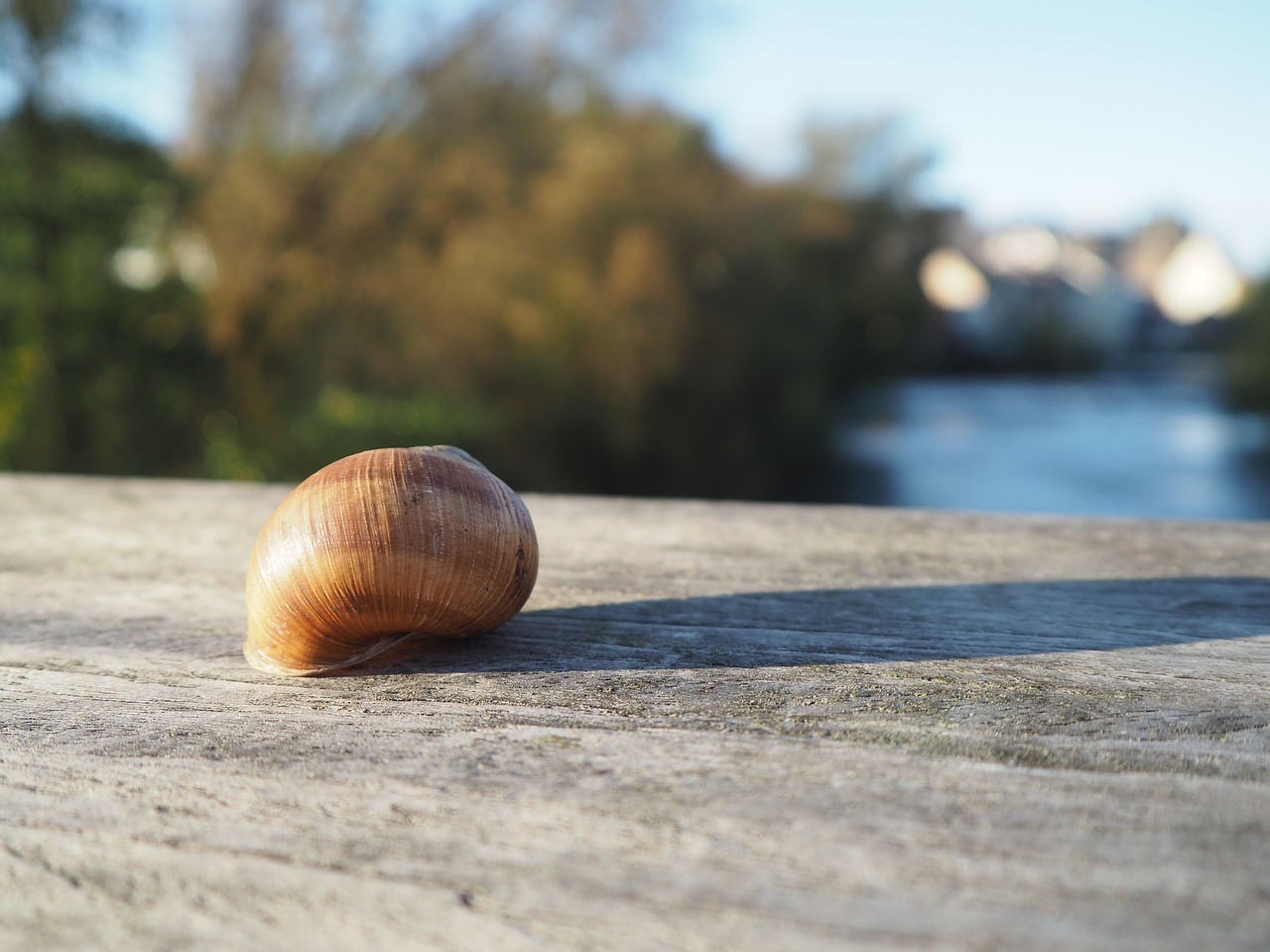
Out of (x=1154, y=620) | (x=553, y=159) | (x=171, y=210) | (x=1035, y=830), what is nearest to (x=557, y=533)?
(x=1154, y=620)

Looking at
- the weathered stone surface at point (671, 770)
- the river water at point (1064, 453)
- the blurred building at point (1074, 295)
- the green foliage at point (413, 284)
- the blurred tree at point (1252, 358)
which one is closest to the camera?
the weathered stone surface at point (671, 770)

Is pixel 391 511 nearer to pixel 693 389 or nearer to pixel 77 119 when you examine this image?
pixel 77 119

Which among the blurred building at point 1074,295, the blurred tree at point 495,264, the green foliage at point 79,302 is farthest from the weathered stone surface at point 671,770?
the blurred building at point 1074,295

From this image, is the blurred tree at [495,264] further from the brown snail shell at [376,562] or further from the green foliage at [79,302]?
the brown snail shell at [376,562]

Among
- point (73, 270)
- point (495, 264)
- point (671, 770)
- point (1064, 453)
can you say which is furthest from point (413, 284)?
point (1064, 453)

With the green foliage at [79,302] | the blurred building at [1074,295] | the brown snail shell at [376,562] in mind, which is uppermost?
the blurred building at [1074,295]

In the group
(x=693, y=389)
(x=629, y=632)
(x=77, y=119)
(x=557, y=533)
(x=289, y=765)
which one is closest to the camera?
(x=289, y=765)
